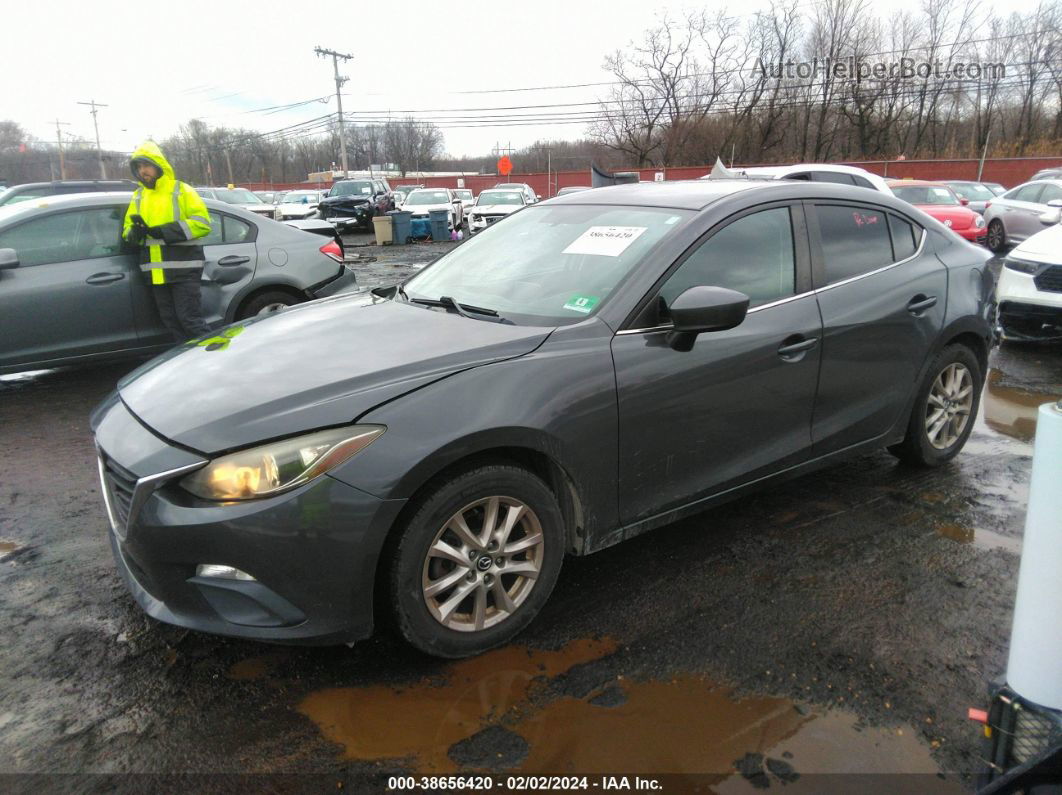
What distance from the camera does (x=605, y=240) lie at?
3223 mm

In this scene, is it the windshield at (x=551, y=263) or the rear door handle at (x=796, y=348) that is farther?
the rear door handle at (x=796, y=348)

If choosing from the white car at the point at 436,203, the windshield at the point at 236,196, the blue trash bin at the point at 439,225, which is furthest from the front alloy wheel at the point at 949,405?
the windshield at the point at 236,196

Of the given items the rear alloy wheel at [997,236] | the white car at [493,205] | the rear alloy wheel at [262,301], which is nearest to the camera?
the rear alloy wheel at [262,301]

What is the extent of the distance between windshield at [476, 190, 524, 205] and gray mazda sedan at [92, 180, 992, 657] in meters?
19.1

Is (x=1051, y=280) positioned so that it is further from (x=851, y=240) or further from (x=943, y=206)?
(x=943, y=206)

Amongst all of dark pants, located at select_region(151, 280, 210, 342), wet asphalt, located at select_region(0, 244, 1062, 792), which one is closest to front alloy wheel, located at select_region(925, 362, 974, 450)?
wet asphalt, located at select_region(0, 244, 1062, 792)

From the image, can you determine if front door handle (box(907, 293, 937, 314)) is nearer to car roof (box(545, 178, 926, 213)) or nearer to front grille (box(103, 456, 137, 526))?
car roof (box(545, 178, 926, 213))

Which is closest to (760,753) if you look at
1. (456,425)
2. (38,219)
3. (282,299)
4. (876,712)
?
(876,712)

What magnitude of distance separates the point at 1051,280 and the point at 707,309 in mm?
6036

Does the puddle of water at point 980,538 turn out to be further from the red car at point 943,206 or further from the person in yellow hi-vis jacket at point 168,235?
the red car at point 943,206

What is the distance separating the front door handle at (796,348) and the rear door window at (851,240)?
37 centimetres

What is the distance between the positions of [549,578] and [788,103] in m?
53.2

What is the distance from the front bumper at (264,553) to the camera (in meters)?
2.18

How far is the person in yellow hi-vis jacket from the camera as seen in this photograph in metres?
5.68
